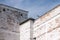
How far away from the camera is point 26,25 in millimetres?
8445

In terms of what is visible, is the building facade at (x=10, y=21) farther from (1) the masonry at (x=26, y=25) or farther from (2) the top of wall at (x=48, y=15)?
(2) the top of wall at (x=48, y=15)

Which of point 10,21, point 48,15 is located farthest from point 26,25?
point 48,15

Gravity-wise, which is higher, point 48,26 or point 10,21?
point 10,21

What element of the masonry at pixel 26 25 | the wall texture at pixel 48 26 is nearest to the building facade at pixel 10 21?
the masonry at pixel 26 25

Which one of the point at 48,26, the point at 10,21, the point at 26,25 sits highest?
the point at 10,21

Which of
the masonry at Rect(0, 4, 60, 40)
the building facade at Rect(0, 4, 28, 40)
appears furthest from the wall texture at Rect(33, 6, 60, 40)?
the building facade at Rect(0, 4, 28, 40)

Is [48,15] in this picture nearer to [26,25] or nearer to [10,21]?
[26,25]

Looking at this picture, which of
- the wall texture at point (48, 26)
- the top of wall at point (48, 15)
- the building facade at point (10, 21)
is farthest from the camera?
the building facade at point (10, 21)

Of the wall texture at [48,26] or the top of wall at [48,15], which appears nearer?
the wall texture at [48,26]

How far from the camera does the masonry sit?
7.07m

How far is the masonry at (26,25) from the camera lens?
7070mm

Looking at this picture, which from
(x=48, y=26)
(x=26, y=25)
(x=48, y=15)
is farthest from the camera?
(x=26, y=25)

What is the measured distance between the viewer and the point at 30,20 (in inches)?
321

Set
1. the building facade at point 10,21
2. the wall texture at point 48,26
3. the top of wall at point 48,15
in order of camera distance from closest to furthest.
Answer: the wall texture at point 48,26 → the top of wall at point 48,15 → the building facade at point 10,21
